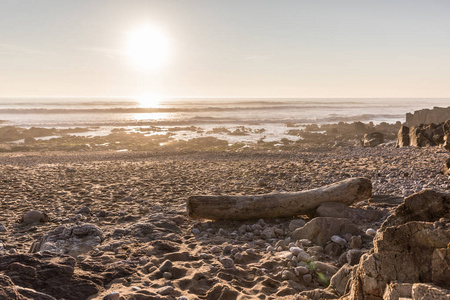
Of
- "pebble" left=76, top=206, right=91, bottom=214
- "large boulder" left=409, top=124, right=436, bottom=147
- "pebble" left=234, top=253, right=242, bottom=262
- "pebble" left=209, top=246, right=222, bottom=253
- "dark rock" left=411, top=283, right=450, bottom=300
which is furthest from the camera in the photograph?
"large boulder" left=409, top=124, right=436, bottom=147

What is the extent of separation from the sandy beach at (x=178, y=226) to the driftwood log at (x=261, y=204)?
18 centimetres

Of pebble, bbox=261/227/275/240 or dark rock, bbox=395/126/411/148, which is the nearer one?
pebble, bbox=261/227/275/240

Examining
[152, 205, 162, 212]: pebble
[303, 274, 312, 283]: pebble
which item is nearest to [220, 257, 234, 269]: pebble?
[303, 274, 312, 283]: pebble

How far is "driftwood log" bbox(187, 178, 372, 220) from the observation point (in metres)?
6.59

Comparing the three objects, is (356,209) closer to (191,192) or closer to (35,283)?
(191,192)

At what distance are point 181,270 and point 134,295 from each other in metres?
0.89

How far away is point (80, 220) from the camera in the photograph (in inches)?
268

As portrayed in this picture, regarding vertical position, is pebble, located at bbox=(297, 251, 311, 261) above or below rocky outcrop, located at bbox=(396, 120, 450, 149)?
below

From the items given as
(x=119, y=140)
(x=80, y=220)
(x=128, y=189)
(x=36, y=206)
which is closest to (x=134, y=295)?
(x=80, y=220)

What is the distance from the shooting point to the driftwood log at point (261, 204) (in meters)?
6.59

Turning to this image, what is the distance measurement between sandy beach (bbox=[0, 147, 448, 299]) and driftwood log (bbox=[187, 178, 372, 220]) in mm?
180

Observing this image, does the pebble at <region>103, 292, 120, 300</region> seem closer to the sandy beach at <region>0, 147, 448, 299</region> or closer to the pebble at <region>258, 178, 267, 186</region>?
the sandy beach at <region>0, 147, 448, 299</region>

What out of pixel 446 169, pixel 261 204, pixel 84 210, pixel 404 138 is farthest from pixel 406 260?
pixel 404 138

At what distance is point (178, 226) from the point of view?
648 centimetres
